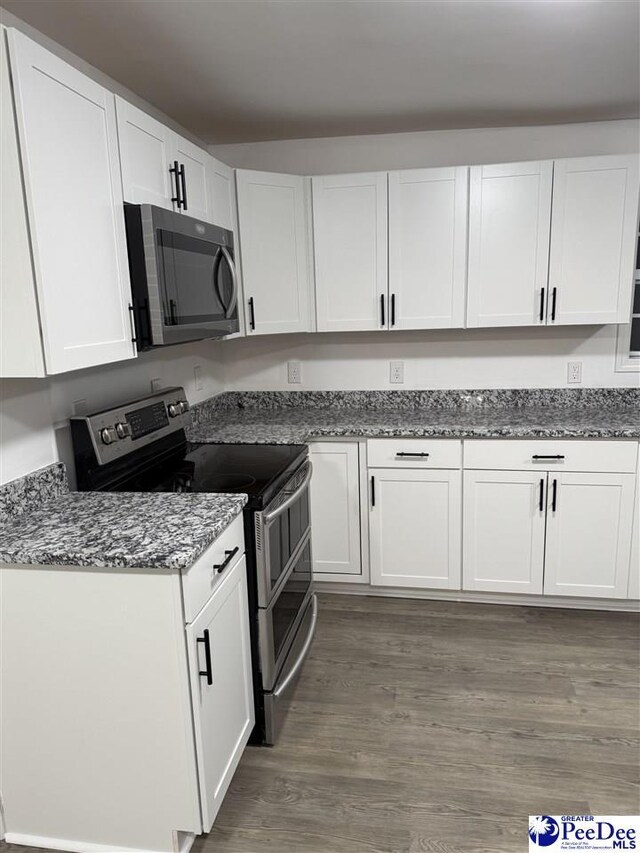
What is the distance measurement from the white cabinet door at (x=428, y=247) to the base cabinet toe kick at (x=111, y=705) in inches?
71.3

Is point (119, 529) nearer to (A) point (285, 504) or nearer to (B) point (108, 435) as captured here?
(B) point (108, 435)

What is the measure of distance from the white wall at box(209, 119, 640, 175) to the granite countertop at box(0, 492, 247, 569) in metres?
2.20

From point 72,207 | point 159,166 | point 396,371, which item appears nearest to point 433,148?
point 396,371

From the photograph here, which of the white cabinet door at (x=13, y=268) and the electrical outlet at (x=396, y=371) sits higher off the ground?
the white cabinet door at (x=13, y=268)

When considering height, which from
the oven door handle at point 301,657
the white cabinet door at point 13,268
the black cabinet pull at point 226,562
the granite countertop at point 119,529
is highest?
the white cabinet door at point 13,268

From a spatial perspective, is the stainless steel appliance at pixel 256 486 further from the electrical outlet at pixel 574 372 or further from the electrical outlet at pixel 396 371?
the electrical outlet at pixel 574 372

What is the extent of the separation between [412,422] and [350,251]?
35.7 inches

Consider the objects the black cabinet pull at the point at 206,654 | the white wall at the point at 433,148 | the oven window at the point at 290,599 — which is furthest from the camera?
the white wall at the point at 433,148

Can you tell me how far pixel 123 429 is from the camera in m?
2.19

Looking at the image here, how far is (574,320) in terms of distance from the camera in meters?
2.90

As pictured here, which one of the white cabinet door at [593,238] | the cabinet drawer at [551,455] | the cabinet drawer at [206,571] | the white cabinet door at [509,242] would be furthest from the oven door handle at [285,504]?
the white cabinet door at [593,238]

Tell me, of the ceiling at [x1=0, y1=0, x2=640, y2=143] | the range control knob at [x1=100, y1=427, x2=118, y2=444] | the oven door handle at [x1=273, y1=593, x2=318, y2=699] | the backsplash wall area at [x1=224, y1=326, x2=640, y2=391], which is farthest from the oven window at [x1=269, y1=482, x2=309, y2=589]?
the ceiling at [x1=0, y1=0, x2=640, y2=143]

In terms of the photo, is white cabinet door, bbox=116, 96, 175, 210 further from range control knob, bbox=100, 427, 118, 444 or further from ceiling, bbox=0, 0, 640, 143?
range control knob, bbox=100, 427, 118, 444

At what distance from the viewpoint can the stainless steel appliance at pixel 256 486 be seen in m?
1.99
